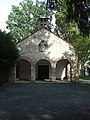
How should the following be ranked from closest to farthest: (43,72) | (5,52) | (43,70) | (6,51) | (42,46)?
1. (5,52)
2. (6,51)
3. (42,46)
4. (43,72)
5. (43,70)

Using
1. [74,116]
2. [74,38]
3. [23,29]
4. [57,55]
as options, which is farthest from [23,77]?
[74,116]

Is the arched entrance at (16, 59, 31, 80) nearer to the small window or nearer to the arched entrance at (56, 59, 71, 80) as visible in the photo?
the small window

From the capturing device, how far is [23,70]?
152 feet

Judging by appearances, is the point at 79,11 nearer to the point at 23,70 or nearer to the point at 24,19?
the point at 23,70

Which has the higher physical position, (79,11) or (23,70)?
(79,11)

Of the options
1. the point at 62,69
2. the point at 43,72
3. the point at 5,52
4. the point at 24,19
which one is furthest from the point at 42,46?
the point at 24,19

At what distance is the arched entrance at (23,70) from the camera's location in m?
46.0

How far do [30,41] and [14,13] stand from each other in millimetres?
27073

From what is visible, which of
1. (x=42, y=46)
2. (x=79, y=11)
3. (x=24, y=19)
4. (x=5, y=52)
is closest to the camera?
(x=79, y=11)

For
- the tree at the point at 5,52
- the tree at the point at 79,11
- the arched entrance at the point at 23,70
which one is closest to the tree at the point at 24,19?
the arched entrance at the point at 23,70

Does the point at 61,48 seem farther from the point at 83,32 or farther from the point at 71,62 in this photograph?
the point at 83,32

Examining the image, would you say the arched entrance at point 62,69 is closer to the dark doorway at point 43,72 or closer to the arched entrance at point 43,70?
the arched entrance at point 43,70

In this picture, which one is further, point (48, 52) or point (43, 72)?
point (43, 72)

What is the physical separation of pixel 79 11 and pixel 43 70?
36987 millimetres
